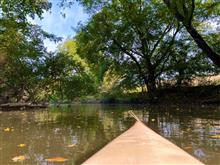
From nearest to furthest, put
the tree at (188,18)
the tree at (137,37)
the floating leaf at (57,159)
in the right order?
the floating leaf at (57,159), the tree at (188,18), the tree at (137,37)

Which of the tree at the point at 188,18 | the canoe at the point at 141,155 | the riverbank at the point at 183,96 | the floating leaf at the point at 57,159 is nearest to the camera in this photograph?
the canoe at the point at 141,155

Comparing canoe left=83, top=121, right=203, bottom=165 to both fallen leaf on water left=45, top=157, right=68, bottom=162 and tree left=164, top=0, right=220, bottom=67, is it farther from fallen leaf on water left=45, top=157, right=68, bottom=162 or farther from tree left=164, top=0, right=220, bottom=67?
tree left=164, top=0, right=220, bottom=67

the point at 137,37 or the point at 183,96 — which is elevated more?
the point at 137,37

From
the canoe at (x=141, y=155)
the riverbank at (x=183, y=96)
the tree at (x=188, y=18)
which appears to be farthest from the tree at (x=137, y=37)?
the canoe at (x=141, y=155)

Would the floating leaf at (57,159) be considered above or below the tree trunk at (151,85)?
below

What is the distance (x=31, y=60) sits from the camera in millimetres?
22000

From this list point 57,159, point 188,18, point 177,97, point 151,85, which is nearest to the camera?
point 57,159

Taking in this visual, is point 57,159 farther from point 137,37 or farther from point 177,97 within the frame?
point 137,37

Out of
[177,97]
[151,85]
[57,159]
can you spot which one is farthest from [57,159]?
[151,85]

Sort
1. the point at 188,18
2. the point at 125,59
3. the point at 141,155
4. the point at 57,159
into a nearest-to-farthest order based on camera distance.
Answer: the point at 141,155 → the point at 57,159 → the point at 188,18 → the point at 125,59

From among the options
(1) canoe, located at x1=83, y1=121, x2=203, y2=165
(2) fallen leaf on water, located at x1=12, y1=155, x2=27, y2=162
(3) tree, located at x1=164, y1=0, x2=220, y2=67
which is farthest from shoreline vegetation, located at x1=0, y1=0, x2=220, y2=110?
(1) canoe, located at x1=83, y1=121, x2=203, y2=165

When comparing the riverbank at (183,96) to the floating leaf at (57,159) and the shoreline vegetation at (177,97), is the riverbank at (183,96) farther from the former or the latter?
the floating leaf at (57,159)

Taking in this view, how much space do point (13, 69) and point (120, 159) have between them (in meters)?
19.5

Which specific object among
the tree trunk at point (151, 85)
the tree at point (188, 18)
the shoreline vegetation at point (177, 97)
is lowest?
the shoreline vegetation at point (177, 97)
